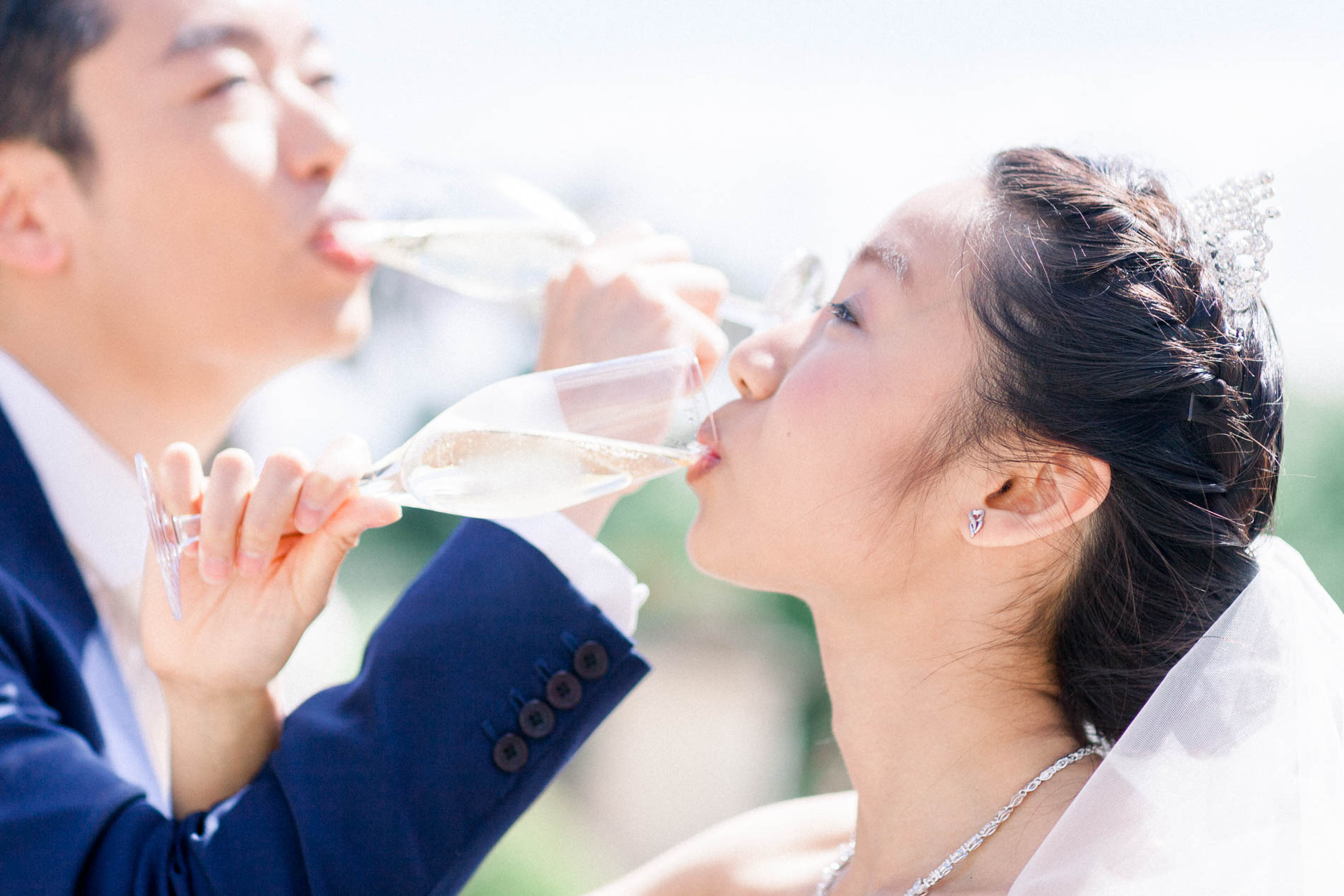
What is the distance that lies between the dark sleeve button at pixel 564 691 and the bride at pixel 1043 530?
0.40 metres

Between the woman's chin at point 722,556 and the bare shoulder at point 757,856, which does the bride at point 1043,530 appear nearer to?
the woman's chin at point 722,556

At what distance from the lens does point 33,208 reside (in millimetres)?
3111

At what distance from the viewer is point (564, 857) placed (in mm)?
6594

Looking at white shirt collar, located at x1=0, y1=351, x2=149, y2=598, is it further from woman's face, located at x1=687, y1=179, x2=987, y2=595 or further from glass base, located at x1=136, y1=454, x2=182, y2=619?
woman's face, located at x1=687, y1=179, x2=987, y2=595

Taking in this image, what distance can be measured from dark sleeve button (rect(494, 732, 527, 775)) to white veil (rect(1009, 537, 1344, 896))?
97 cm

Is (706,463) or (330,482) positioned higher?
(330,482)

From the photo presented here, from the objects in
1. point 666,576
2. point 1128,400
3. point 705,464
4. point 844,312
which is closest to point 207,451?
point 705,464

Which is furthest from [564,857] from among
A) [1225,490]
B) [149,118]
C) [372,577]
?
[1225,490]

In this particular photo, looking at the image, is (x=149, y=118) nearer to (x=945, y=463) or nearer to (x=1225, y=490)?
(x=945, y=463)

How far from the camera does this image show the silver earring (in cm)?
205

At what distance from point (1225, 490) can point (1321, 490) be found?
18.2 ft

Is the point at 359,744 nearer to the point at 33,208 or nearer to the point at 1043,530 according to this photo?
the point at 1043,530

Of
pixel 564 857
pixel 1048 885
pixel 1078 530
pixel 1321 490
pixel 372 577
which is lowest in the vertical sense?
pixel 564 857

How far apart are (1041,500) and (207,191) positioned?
7.41ft
